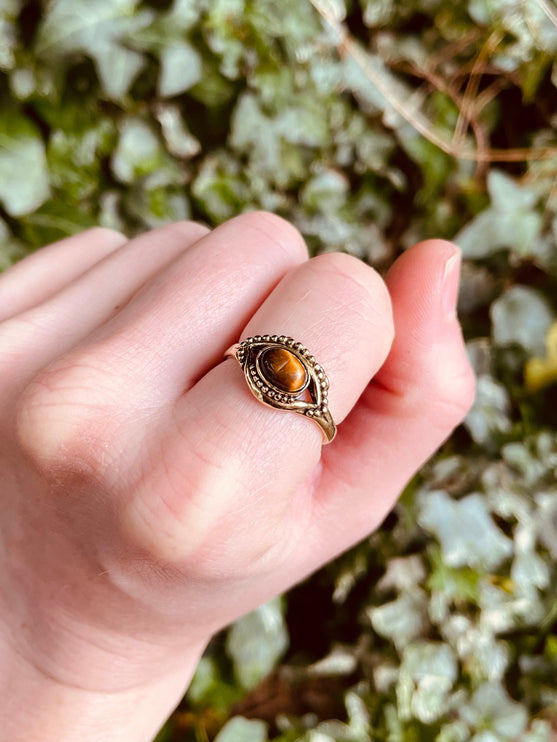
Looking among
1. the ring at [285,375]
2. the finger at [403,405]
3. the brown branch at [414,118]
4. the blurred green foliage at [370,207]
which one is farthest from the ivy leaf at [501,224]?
the ring at [285,375]

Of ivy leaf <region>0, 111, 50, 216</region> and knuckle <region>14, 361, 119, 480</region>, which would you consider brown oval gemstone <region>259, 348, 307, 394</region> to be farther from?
ivy leaf <region>0, 111, 50, 216</region>

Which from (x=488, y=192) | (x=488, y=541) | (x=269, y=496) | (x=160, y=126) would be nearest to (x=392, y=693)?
(x=488, y=541)

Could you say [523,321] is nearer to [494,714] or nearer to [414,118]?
[414,118]

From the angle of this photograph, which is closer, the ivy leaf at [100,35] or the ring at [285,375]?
the ring at [285,375]

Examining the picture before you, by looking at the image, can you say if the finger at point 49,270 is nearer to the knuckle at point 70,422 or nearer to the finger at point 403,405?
the knuckle at point 70,422

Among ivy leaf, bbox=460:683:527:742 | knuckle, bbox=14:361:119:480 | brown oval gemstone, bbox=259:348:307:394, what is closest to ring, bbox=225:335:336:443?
brown oval gemstone, bbox=259:348:307:394

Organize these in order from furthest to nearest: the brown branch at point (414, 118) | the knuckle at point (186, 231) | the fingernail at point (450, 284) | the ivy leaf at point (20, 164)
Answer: the brown branch at point (414, 118)
the ivy leaf at point (20, 164)
the knuckle at point (186, 231)
the fingernail at point (450, 284)

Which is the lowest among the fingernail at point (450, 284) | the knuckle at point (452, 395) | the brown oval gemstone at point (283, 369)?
the knuckle at point (452, 395)

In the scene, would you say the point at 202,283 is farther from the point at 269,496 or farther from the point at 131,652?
the point at 131,652
